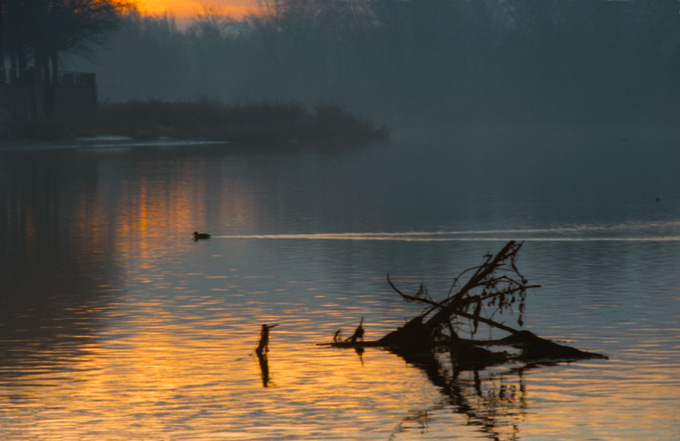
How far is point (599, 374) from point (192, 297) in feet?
21.8

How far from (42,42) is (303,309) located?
60.5m

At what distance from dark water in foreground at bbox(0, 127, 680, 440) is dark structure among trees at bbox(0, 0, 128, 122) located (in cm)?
3516

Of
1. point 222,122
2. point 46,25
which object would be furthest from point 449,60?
point 46,25

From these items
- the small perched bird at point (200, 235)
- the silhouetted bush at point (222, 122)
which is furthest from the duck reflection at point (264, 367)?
the silhouetted bush at point (222, 122)

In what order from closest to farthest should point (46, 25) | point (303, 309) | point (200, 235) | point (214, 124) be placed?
point (303, 309) → point (200, 235) → point (46, 25) → point (214, 124)

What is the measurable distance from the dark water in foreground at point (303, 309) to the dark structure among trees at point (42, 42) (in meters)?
35.2

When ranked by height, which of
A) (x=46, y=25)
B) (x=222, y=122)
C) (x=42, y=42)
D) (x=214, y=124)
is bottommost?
(x=214, y=124)

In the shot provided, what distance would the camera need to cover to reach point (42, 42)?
71.3 metres

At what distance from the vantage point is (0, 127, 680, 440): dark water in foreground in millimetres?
9086

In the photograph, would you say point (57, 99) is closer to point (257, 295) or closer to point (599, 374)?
point (257, 295)

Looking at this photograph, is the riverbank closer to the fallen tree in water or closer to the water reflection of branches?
the fallen tree in water

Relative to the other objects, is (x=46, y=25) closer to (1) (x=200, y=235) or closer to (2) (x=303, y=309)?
(1) (x=200, y=235)

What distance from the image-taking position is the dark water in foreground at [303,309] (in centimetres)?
909

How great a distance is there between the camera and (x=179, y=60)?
617ft
